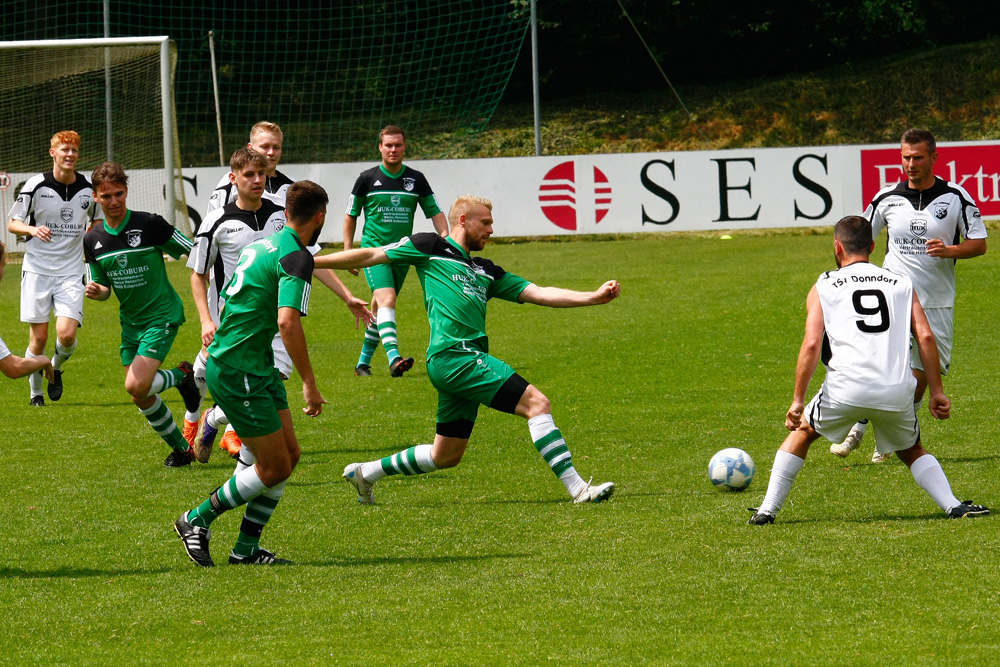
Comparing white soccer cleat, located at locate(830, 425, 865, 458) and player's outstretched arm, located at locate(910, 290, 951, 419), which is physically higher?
player's outstretched arm, located at locate(910, 290, 951, 419)

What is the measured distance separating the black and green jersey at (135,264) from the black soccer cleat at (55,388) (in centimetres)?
281

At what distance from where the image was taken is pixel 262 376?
5.75 meters

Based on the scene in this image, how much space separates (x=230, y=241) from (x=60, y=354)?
401 cm

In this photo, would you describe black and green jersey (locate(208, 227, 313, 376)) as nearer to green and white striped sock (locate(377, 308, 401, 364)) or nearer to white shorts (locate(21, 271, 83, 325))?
green and white striped sock (locate(377, 308, 401, 364))

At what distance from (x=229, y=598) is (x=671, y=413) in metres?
5.18

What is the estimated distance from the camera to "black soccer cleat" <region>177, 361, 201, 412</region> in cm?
862

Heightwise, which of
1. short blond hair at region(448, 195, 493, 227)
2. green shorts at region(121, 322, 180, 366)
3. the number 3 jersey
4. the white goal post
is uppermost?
the white goal post

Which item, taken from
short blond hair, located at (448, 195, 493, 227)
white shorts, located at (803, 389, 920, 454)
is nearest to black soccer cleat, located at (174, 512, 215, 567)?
short blond hair, located at (448, 195, 493, 227)

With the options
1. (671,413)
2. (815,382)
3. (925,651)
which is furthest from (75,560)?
(815,382)

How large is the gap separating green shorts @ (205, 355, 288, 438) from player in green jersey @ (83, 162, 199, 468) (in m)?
2.84

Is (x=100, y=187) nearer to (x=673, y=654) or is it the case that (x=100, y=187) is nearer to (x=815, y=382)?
(x=673, y=654)

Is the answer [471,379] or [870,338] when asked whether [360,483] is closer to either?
[471,379]

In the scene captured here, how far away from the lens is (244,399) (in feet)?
18.7

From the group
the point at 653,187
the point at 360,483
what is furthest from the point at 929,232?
the point at 653,187
